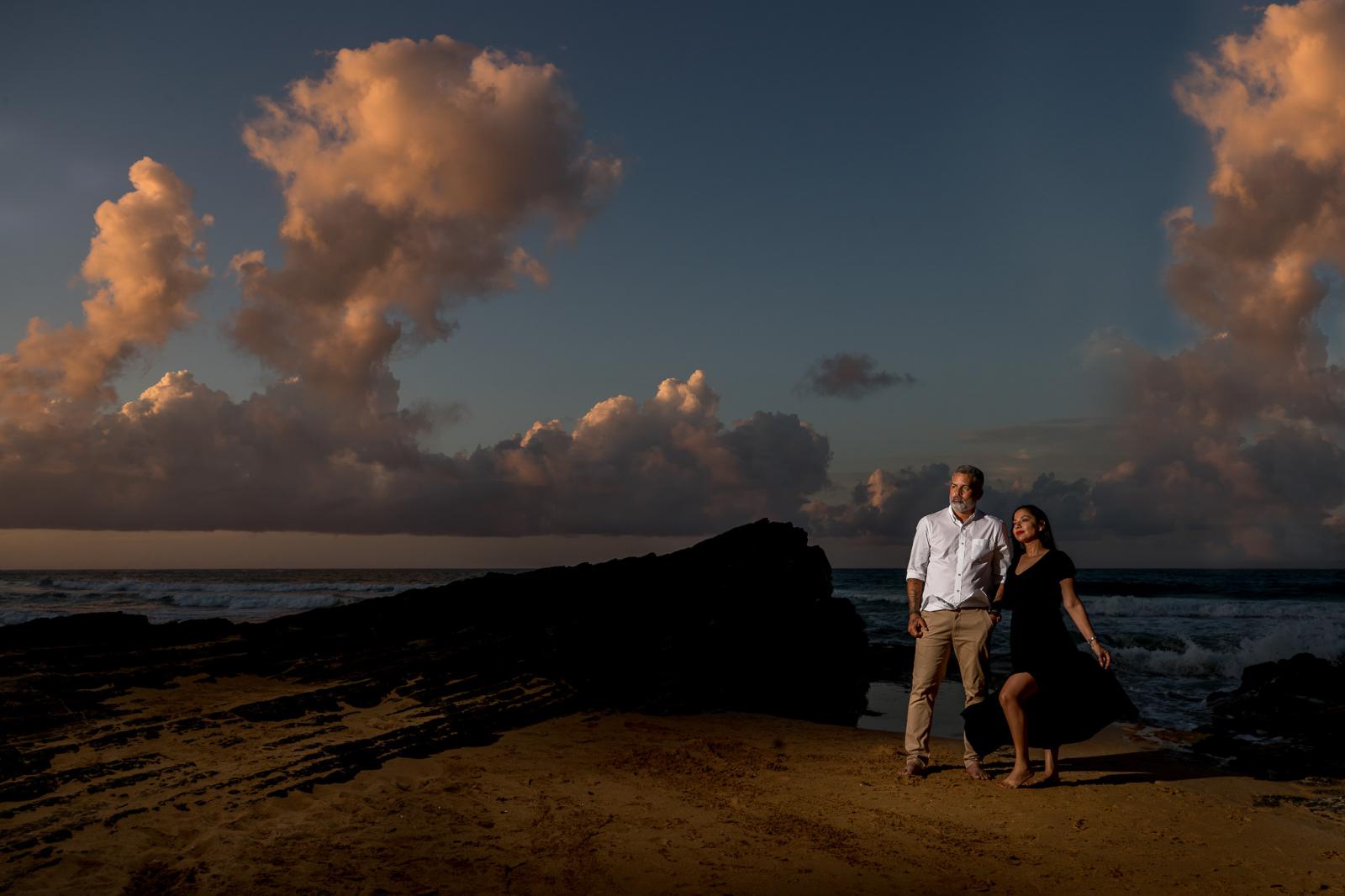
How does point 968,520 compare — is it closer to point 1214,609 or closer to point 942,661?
point 942,661

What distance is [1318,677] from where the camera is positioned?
13.2m

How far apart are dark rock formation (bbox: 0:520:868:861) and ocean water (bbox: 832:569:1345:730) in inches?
166

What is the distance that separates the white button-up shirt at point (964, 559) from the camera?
675 cm

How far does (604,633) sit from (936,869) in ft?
22.8

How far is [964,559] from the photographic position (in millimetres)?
6793

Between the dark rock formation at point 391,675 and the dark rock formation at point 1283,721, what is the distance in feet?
14.5

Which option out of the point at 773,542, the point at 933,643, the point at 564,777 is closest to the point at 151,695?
the point at 564,777

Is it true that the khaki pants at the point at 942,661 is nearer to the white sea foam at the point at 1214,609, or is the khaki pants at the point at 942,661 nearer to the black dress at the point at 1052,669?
the black dress at the point at 1052,669

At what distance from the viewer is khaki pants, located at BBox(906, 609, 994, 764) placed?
6754 mm

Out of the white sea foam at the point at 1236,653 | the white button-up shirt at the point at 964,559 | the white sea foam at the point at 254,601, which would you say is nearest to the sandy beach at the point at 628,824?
the white button-up shirt at the point at 964,559

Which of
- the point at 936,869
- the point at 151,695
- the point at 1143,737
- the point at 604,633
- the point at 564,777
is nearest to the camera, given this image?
the point at 936,869

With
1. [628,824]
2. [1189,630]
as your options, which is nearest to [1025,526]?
[628,824]

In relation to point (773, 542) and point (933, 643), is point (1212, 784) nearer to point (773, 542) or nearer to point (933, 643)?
point (933, 643)

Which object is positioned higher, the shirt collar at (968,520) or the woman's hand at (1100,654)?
the shirt collar at (968,520)
